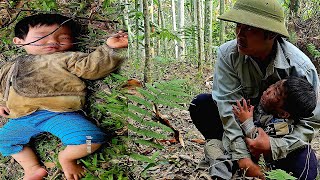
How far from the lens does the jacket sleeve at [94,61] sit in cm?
98

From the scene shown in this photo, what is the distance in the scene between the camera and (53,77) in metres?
0.98

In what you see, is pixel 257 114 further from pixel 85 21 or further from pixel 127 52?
pixel 85 21

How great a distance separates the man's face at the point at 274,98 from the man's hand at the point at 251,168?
0.70 feet

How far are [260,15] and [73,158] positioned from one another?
705mm

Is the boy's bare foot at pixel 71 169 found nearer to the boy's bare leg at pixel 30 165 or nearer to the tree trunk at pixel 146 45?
the boy's bare leg at pixel 30 165

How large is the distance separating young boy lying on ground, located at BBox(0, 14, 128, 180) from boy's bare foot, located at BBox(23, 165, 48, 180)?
0.12m

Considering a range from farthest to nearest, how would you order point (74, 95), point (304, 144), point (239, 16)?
point (304, 144) → point (239, 16) → point (74, 95)

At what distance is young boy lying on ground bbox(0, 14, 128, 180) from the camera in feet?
3.22

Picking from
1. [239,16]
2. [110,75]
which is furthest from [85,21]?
[239,16]

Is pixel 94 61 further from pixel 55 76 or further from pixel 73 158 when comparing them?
pixel 73 158

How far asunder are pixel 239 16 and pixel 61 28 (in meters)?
0.55

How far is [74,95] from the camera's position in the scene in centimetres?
100

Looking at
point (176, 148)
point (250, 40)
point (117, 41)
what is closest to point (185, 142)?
point (176, 148)

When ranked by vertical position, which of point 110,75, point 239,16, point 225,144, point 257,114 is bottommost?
point 225,144
